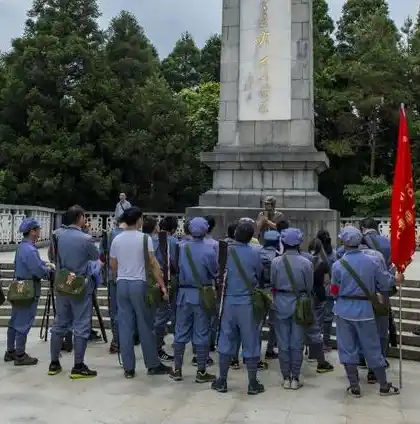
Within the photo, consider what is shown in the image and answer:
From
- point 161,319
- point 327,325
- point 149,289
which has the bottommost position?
point 327,325

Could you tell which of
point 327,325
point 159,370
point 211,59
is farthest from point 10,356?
Answer: point 211,59

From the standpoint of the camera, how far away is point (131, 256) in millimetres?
5414

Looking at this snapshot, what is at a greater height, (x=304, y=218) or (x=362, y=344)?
(x=304, y=218)

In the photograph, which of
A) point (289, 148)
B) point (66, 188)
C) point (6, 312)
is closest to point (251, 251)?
point (6, 312)

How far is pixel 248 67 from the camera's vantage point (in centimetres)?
1048

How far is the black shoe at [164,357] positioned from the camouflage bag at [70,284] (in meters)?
1.35

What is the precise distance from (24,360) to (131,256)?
5.65 ft

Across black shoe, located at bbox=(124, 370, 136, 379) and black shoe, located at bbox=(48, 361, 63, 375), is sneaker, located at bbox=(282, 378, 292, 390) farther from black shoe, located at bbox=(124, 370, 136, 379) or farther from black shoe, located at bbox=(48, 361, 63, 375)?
black shoe, located at bbox=(48, 361, 63, 375)

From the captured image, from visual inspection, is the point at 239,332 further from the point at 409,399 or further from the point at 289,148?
the point at 289,148

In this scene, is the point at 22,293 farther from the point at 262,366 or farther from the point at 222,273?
the point at 262,366

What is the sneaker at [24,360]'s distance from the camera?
590 centimetres

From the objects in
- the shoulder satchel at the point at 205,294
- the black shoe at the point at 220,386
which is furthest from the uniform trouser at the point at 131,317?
the black shoe at the point at 220,386

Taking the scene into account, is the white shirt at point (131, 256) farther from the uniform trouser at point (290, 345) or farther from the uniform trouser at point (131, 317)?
the uniform trouser at point (290, 345)

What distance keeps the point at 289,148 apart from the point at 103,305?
14.5 feet
